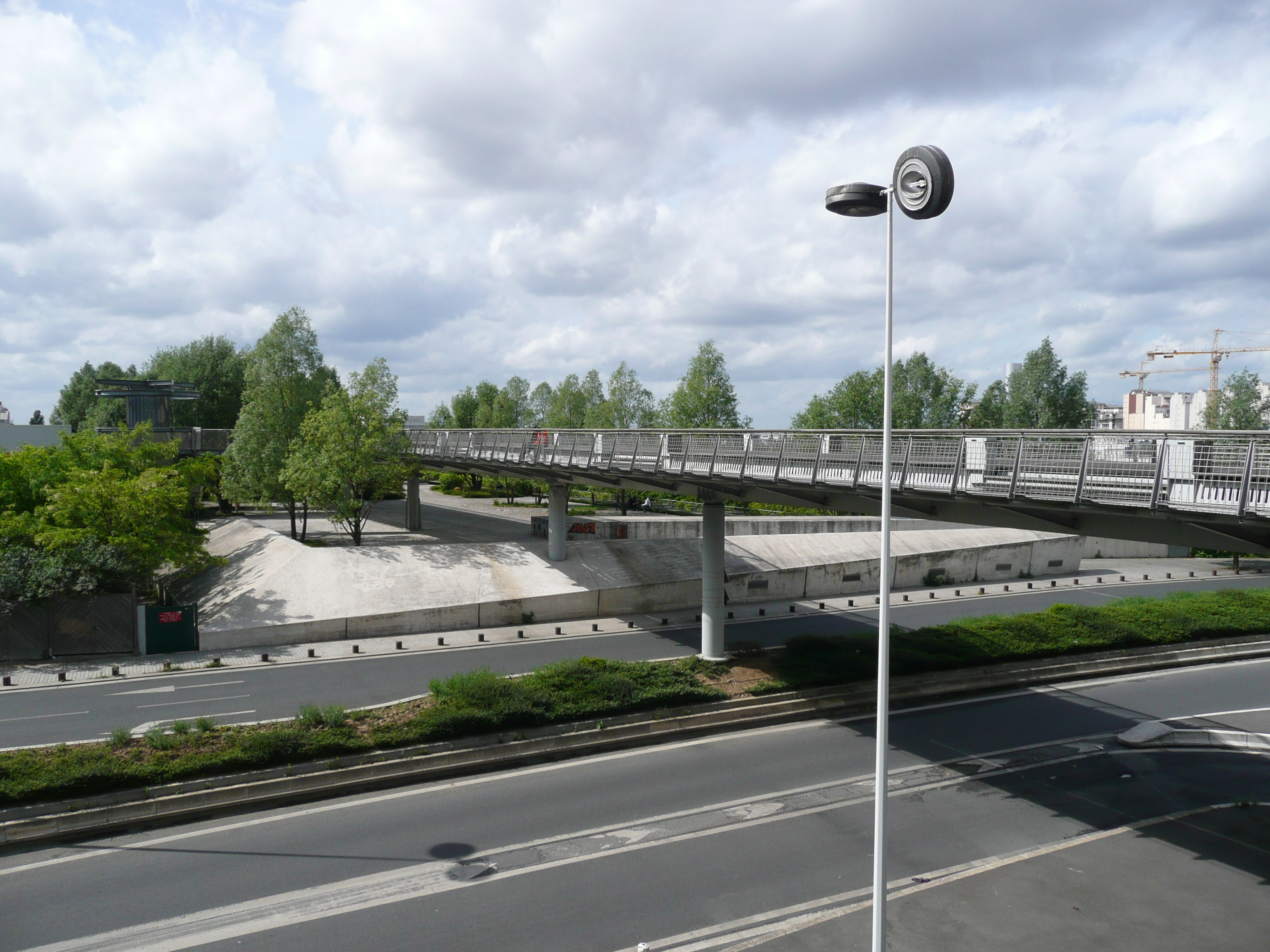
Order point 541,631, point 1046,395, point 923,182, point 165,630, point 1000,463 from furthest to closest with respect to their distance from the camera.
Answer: point 1046,395 < point 541,631 < point 165,630 < point 1000,463 < point 923,182

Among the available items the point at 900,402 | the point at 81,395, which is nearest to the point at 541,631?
the point at 900,402

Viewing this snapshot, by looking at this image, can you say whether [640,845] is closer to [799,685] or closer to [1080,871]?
[1080,871]

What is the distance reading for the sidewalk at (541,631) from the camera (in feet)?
88.0

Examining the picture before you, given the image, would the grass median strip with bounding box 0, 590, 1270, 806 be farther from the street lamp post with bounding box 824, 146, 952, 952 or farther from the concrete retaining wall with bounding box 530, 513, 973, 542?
the concrete retaining wall with bounding box 530, 513, 973, 542

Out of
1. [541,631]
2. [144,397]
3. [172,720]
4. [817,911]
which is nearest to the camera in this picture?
[817,911]

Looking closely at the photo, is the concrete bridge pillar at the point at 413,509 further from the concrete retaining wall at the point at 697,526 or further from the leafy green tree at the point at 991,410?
the leafy green tree at the point at 991,410

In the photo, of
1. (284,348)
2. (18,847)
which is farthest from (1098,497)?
(284,348)

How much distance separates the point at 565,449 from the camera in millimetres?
34312

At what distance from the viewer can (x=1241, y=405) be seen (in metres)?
58.8

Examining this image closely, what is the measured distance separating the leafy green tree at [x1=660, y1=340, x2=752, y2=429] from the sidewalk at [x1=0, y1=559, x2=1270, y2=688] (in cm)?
1872

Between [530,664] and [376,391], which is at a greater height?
[376,391]

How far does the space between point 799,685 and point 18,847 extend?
17793mm

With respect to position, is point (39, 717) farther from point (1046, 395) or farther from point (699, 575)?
point (1046, 395)

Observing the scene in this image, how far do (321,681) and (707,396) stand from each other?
35067 millimetres
